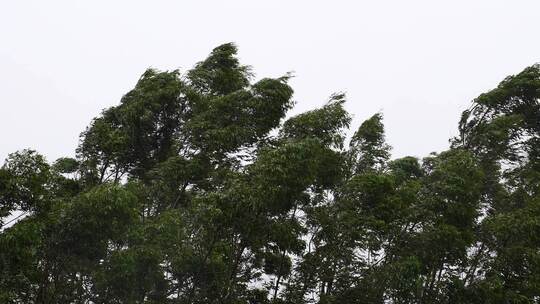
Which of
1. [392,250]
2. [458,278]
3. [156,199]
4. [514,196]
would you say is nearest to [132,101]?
[156,199]

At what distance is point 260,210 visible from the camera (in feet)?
39.1

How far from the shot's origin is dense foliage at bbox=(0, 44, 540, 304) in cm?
1175

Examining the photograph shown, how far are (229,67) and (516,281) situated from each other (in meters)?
11.6

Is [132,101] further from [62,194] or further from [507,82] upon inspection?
[507,82]

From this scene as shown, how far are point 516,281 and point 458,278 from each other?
1421 millimetres

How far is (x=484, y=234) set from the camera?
13.9m

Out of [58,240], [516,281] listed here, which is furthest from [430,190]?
[58,240]

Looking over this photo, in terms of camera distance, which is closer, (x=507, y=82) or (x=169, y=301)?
(x=169, y=301)

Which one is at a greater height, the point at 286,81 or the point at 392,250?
the point at 286,81

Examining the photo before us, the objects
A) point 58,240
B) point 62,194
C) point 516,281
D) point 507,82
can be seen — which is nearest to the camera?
point 58,240

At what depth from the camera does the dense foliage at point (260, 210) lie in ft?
38.5

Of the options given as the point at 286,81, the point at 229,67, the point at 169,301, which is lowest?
the point at 169,301

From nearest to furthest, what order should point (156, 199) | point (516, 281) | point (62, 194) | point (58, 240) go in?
point (58, 240), point (516, 281), point (62, 194), point (156, 199)

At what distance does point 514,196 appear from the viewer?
15.5m
